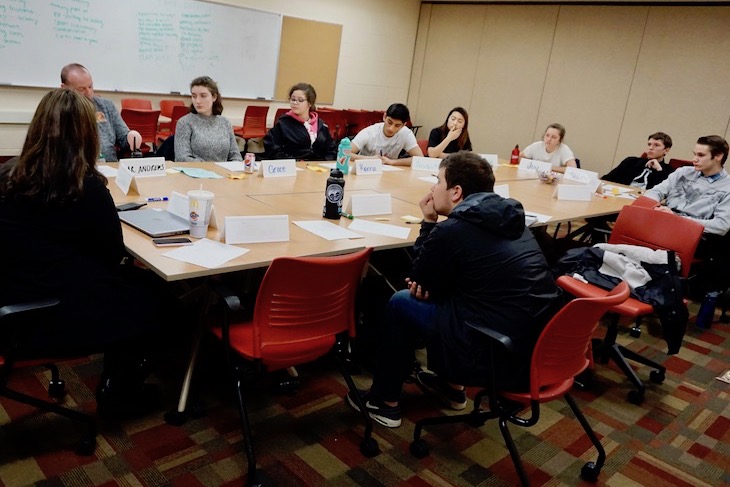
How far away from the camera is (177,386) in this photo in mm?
2432

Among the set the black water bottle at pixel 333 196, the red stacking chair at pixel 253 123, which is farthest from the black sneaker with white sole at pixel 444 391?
the red stacking chair at pixel 253 123

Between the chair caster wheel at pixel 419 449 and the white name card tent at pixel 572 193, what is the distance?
2.42 m

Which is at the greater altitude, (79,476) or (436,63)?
(436,63)

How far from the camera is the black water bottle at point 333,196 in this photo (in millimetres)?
2693

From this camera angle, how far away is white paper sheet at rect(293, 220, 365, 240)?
8.09 feet

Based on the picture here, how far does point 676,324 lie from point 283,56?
20.1 feet

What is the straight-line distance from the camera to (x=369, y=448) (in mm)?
2137

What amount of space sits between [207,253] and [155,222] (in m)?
0.38

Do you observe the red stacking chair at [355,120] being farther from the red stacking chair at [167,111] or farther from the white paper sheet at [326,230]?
the white paper sheet at [326,230]

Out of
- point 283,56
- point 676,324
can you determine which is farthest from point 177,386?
point 283,56

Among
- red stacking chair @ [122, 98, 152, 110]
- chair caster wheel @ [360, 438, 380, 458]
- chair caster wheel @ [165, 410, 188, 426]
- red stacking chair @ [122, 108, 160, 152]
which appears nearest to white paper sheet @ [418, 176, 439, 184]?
chair caster wheel @ [360, 438, 380, 458]

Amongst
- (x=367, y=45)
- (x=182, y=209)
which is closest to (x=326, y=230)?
(x=182, y=209)

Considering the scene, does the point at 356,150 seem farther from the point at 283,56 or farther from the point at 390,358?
the point at 283,56

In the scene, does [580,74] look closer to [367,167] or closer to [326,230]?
[367,167]
